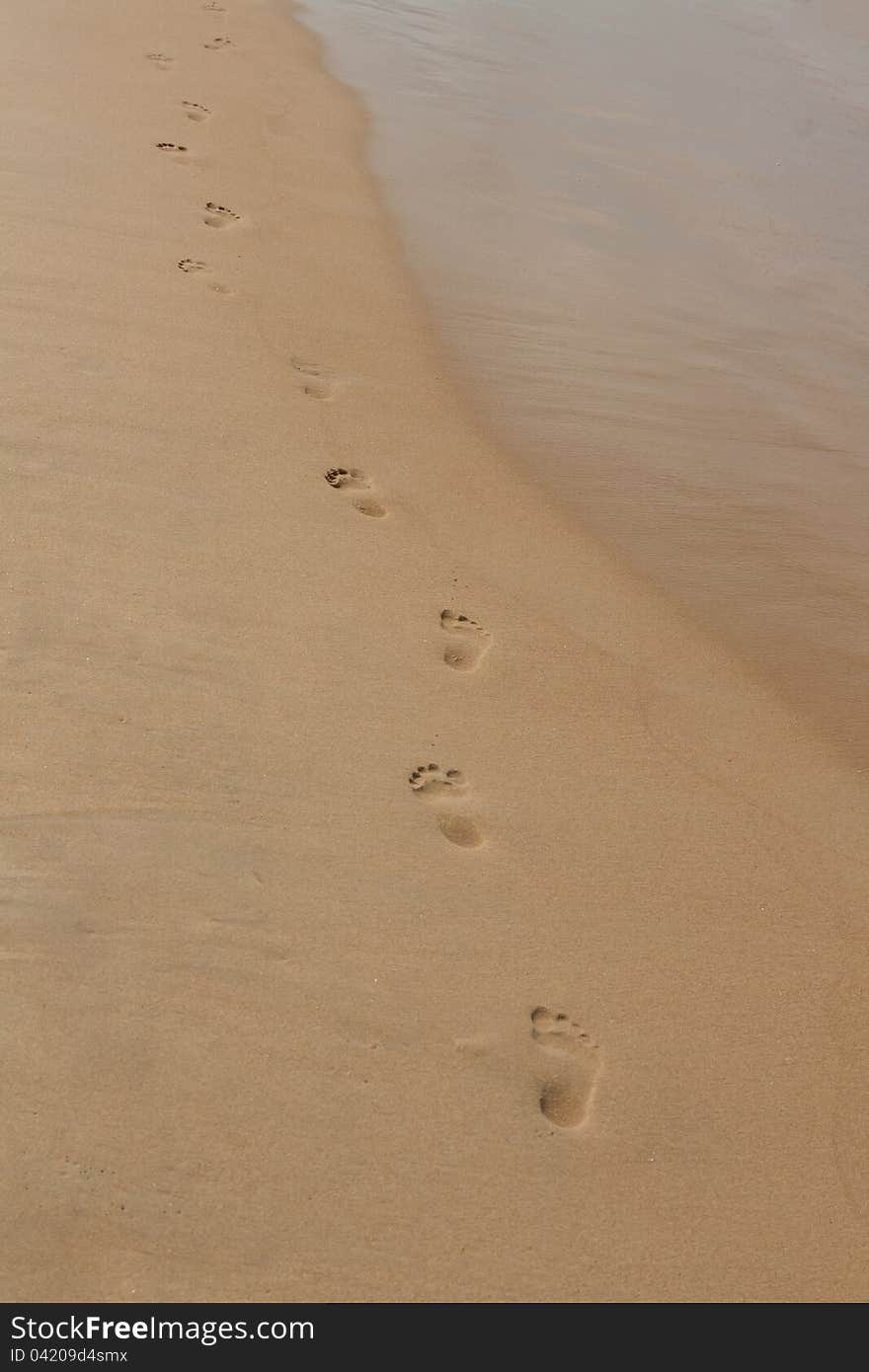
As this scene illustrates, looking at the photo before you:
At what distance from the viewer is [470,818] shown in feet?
8.46

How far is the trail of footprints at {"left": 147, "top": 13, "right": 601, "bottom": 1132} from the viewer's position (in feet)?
6.99

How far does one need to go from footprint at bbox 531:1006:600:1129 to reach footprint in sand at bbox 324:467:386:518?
1658 mm

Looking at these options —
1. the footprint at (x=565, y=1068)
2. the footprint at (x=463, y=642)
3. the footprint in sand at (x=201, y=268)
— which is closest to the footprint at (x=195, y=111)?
the footprint in sand at (x=201, y=268)

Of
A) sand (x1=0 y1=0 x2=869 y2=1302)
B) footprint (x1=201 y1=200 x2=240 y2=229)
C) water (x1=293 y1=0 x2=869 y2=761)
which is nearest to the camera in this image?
sand (x1=0 y1=0 x2=869 y2=1302)

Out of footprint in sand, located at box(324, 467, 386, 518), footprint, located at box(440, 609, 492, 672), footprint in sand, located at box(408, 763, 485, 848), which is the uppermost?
footprint in sand, located at box(324, 467, 386, 518)

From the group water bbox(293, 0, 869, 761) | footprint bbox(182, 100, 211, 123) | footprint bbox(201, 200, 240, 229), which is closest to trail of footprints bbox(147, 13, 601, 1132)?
water bbox(293, 0, 869, 761)

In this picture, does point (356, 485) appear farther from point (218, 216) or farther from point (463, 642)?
point (218, 216)

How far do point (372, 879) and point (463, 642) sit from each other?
86cm

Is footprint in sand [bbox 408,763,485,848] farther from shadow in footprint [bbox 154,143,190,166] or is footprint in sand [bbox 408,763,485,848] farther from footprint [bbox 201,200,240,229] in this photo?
shadow in footprint [bbox 154,143,190,166]

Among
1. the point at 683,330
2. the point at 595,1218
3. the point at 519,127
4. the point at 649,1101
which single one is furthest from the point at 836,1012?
the point at 519,127

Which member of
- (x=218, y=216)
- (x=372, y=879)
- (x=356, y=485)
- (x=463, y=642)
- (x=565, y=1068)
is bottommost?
(x=565, y=1068)

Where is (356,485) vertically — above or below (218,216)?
below

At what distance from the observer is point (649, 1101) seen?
2.16m

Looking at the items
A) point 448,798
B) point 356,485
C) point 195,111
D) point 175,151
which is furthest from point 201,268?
point 448,798
